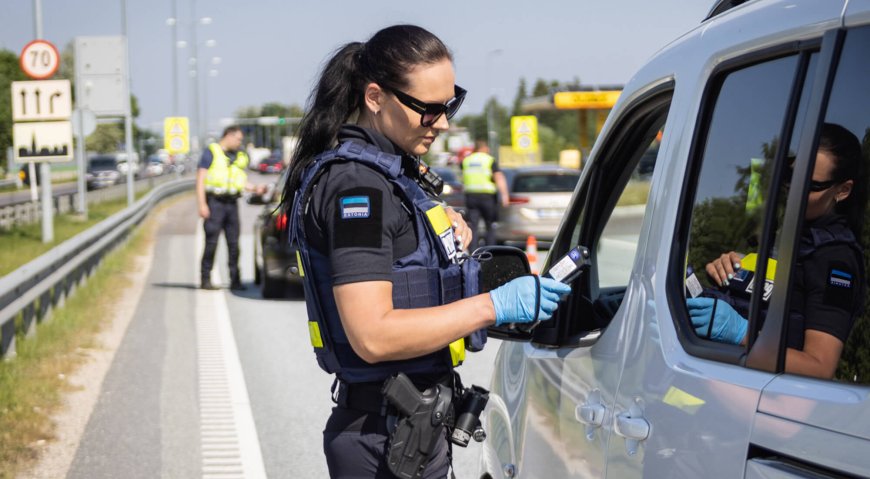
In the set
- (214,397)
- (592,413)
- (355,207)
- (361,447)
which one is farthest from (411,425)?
(214,397)

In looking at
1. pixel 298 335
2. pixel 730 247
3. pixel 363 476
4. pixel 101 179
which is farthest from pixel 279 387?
pixel 101 179

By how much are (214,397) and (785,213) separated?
655cm

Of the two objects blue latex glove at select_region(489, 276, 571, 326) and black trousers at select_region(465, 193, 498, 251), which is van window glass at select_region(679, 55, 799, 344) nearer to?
blue latex glove at select_region(489, 276, 571, 326)

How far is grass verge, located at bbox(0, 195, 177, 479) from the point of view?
22.0 ft

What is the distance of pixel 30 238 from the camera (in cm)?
2088

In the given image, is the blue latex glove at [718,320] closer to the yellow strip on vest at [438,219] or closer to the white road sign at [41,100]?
the yellow strip on vest at [438,219]

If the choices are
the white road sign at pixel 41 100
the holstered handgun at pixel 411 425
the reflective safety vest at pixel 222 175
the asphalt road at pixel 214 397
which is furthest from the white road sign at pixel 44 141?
the holstered handgun at pixel 411 425

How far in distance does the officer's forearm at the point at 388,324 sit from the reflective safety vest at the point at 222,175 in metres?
11.5

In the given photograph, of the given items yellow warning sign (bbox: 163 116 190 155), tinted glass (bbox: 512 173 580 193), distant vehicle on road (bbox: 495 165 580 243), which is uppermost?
tinted glass (bbox: 512 173 580 193)

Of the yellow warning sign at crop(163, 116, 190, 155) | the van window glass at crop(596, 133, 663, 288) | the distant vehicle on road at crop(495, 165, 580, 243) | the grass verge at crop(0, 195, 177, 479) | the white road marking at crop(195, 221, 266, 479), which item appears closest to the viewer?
the van window glass at crop(596, 133, 663, 288)

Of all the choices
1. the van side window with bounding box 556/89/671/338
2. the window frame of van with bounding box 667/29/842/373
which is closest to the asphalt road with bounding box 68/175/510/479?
the van side window with bounding box 556/89/671/338

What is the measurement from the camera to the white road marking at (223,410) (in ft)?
20.7

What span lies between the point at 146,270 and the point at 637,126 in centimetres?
1549

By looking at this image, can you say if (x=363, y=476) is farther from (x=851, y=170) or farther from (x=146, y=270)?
(x=146, y=270)
